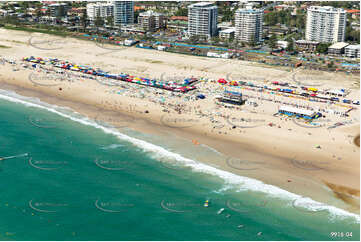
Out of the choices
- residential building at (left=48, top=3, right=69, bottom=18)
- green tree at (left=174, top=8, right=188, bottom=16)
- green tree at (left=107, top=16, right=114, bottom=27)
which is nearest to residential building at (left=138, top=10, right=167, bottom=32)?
green tree at (left=107, top=16, right=114, bottom=27)

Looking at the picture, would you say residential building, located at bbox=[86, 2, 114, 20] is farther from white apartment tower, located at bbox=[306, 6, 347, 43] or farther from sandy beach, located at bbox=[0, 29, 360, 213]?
white apartment tower, located at bbox=[306, 6, 347, 43]

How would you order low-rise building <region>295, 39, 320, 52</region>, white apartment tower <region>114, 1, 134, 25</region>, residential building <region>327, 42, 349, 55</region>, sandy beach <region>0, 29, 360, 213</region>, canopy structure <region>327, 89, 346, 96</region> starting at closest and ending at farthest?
1. sandy beach <region>0, 29, 360, 213</region>
2. canopy structure <region>327, 89, 346, 96</region>
3. residential building <region>327, 42, 349, 55</region>
4. low-rise building <region>295, 39, 320, 52</region>
5. white apartment tower <region>114, 1, 134, 25</region>

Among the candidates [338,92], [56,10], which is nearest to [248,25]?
[338,92]

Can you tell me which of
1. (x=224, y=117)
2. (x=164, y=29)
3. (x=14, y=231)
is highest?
(x=164, y=29)

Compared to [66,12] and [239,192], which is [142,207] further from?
[66,12]

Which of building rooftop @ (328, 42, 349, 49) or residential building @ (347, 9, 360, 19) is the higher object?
residential building @ (347, 9, 360, 19)

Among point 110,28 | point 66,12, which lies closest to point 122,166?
point 110,28

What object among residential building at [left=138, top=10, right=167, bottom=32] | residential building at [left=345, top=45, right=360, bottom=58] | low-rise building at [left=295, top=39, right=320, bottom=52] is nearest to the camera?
residential building at [left=345, top=45, right=360, bottom=58]
